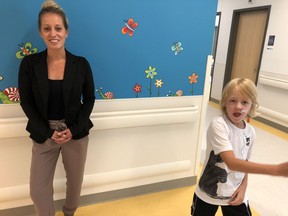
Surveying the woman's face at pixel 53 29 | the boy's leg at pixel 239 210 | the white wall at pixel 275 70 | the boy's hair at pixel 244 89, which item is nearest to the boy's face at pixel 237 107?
the boy's hair at pixel 244 89

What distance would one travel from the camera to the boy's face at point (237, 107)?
1.36m

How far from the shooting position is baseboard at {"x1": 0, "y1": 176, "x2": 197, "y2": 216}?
1958 mm

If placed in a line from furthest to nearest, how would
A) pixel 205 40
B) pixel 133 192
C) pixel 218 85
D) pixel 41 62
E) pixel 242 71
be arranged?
pixel 218 85 → pixel 242 71 → pixel 133 192 → pixel 205 40 → pixel 41 62

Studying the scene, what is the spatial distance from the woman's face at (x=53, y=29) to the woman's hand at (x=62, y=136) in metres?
0.52

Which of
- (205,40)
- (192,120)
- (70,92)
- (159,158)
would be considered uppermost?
(205,40)

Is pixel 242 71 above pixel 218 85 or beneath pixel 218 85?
above

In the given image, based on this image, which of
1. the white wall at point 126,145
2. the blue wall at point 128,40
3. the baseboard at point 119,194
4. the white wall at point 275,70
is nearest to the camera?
the blue wall at point 128,40

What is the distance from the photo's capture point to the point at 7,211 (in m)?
1.92

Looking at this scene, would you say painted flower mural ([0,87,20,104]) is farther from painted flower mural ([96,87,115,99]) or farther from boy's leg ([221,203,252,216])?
boy's leg ([221,203,252,216])

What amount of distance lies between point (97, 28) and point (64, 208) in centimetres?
138

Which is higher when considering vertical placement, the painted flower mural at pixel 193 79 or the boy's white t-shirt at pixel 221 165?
the painted flower mural at pixel 193 79

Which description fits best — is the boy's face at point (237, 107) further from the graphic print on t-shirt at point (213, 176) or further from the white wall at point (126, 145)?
the white wall at point (126, 145)

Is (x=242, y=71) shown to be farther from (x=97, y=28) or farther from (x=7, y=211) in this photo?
(x=7, y=211)

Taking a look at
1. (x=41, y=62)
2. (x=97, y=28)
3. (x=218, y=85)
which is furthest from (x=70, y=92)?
(x=218, y=85)
